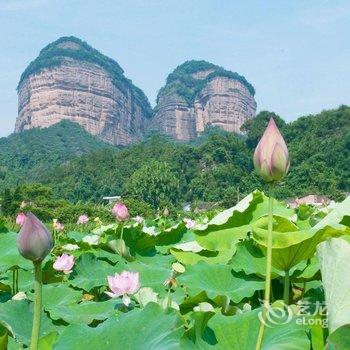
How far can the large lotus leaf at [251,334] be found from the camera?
1.90ft

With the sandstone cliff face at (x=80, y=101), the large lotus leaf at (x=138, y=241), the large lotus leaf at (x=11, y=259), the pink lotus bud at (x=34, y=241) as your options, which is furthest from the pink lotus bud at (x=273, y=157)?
the sandstone cliff face at (x=80, y=101)

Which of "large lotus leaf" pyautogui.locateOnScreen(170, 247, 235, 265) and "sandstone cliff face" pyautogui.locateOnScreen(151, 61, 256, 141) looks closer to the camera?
"large lotus leaf" pyautogui.locateOnScreen(170, 247, 235, 265)

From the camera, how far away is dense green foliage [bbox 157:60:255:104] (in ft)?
268

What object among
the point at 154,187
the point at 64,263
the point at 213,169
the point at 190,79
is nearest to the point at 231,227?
the point at 64,263

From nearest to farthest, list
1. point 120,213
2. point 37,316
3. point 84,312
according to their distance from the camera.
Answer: point 37,316 < point 84,312 < point 120,213

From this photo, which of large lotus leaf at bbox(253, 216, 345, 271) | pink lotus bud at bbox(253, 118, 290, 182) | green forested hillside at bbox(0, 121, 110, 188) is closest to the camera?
pink lotus bud at bbox(253, 118, 290, 182)

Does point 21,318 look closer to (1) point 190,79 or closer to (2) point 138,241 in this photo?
(2) point 138,241

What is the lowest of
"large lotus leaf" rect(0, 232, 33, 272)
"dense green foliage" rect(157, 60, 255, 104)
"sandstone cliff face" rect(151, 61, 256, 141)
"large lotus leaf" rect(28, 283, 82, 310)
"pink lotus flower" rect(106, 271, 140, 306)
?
"large lotus leaf" rect(28, 283, 82, 310)

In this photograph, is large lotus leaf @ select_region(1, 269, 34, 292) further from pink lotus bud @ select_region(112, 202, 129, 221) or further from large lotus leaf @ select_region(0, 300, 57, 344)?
pink lotus bud @ select_region(112, 202, 129, 221)

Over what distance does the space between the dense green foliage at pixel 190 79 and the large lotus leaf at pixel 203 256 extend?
3175 inches

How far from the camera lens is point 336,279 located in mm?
587

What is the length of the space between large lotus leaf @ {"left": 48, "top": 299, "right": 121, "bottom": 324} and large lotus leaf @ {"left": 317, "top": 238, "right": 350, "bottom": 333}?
309mm

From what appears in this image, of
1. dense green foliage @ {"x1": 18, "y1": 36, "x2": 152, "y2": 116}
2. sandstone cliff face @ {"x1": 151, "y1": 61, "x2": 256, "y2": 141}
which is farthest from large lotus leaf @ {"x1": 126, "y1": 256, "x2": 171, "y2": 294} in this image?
dense green foliage @ {"x1": 18, "y1": 36, "x2": 152, "y2": 116}

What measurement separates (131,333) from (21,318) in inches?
10.4
